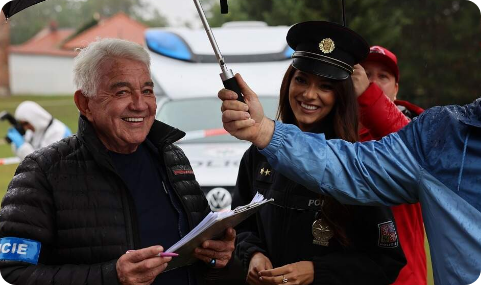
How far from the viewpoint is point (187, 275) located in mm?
2887

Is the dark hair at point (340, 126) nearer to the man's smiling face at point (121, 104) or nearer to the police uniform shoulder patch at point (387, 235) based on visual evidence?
the police uniform shoulder patch at point (387, 235)

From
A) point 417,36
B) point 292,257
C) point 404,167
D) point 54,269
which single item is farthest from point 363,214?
point 417,36

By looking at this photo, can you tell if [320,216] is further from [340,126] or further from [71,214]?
[71,214]

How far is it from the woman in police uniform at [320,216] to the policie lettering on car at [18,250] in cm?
96

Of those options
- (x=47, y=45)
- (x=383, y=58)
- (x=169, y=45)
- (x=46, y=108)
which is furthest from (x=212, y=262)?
(x=47, y=45)

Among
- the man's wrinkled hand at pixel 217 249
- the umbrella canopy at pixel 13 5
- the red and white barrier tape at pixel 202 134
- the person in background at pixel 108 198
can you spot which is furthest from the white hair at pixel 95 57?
the red and white barrier tape at pixel 202 134

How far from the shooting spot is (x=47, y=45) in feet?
190

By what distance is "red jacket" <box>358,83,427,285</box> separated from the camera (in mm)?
3256

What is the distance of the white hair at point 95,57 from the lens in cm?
278

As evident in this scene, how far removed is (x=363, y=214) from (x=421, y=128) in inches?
26.8

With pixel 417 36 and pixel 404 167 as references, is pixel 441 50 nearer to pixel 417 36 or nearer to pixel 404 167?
pixel 417 36

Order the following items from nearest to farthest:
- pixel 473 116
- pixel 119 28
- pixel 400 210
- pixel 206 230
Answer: pixel 473 116 < pixel 206 230 < pixel 400 210 < pixel 119 28

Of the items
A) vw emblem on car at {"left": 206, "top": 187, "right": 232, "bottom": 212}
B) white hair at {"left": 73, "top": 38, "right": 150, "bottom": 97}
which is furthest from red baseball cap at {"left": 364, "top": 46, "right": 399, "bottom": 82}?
vw emblem on car at {"left": 206, "top": 187, "right": 232, "bottom": 212}

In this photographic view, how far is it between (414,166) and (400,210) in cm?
103
